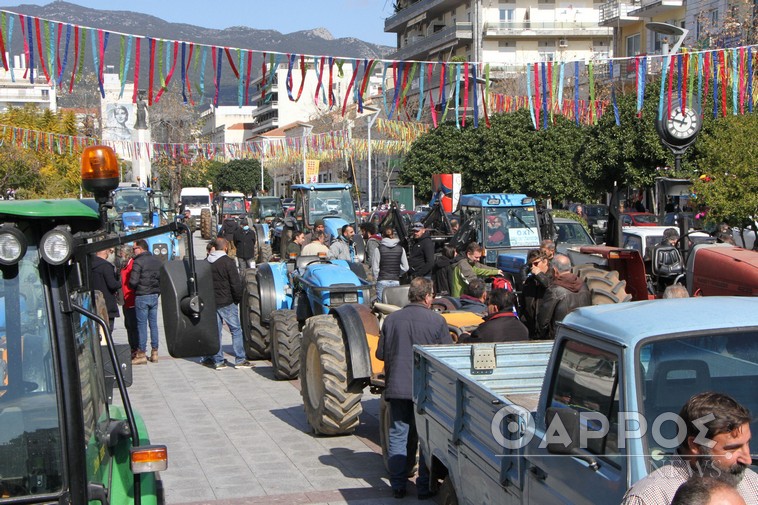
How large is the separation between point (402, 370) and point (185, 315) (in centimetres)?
315

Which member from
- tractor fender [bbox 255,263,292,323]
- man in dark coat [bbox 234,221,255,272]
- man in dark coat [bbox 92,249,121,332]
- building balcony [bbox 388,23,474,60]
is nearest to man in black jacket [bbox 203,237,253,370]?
tractor fender [bbox 255,263,292,323]

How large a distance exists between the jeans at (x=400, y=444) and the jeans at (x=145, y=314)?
21.8 ft

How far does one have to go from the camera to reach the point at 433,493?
289 inches

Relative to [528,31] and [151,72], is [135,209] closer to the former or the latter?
[151,72]

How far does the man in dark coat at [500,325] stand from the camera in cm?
735

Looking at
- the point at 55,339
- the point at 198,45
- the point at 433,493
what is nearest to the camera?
the point at 55,339

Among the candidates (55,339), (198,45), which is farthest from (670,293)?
(198,45)

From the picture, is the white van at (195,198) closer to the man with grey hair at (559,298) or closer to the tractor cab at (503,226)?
the tractor cab at (503,226)

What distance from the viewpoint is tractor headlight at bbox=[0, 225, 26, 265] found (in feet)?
12.2

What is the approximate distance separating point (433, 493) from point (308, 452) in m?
1.89

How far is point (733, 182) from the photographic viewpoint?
682 inches

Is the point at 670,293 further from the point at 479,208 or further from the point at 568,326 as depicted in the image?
the point at 479,208

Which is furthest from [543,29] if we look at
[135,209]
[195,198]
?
[135,209]

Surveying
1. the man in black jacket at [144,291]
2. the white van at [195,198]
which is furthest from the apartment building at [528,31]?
the man in black jacket at [144,291]
